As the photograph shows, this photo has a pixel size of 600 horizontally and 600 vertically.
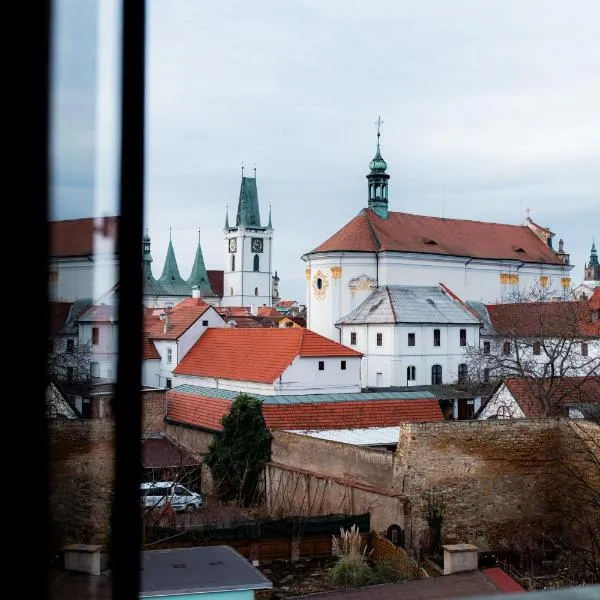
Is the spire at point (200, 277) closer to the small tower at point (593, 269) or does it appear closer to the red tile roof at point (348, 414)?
the small tower at point (593, 269)

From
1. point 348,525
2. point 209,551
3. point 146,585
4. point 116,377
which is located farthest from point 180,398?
point 116,377

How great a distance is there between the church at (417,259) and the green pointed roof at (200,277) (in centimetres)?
3297

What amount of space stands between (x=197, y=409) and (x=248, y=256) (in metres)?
49.4

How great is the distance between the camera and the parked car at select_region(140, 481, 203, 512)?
1042cm

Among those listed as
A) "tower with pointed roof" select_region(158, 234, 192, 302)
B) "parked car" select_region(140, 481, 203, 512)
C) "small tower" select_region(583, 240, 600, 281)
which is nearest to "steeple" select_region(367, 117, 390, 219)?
"parked car" select_region(140, 481, 203, 512)

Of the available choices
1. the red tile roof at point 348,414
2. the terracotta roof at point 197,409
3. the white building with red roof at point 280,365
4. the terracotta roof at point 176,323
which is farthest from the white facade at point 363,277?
the red tile roof at point 348,414

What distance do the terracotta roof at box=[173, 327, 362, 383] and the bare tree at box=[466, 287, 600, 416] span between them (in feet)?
13.7

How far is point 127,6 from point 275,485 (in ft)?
38.4

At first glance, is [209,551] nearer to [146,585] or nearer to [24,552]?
[146,585]

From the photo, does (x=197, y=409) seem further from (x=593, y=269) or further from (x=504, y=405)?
(x=593, y=269)

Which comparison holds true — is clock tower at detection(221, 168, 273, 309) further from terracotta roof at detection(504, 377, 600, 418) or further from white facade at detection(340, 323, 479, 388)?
terracotta roof at detection(504, 377, 600, 418)

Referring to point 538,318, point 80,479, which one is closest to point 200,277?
point 538,318

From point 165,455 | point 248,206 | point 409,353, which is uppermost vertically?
point 248,206

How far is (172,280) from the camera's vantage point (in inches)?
2621
